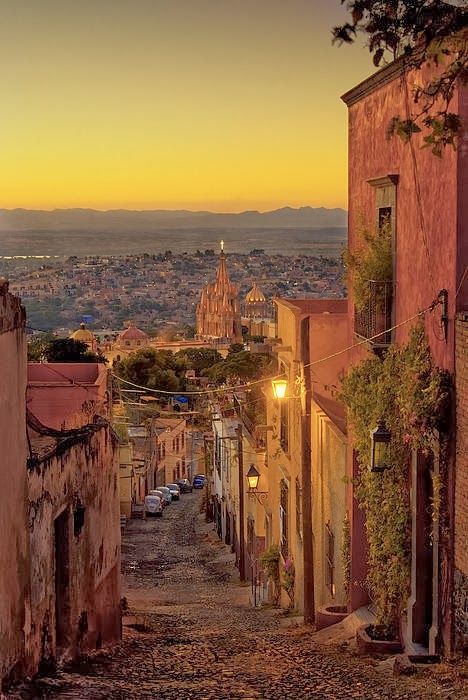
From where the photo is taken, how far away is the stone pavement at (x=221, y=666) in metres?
10.7

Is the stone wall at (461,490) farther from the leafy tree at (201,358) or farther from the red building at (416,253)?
the leafy tree at (201,358)

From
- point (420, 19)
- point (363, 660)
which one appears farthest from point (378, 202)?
point (420, 19)

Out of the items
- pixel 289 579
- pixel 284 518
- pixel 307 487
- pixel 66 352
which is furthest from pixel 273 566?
pixel 66 352

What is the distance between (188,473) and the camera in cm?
7912

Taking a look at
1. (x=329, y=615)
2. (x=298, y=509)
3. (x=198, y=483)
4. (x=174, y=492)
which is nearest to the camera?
(x=329, y=615)

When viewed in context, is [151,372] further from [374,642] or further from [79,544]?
[374,642]

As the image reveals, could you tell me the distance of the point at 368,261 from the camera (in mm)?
13938

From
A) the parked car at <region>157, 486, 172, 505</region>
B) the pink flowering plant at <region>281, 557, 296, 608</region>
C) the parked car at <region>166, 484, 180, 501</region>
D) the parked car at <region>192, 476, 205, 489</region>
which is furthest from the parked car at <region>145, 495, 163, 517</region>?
the pink flowering plant at <region>281, 557, 296, 608</region>

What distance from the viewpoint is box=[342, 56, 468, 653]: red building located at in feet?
35.5

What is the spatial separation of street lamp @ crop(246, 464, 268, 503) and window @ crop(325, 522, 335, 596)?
313 inches

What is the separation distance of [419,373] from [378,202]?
3.33 m

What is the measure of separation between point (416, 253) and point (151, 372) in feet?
244

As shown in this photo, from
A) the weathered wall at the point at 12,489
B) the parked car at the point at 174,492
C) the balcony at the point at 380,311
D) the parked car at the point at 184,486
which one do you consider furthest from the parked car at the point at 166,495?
the weathered wall at the point at 12,489

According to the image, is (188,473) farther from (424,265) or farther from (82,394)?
(424,265)
